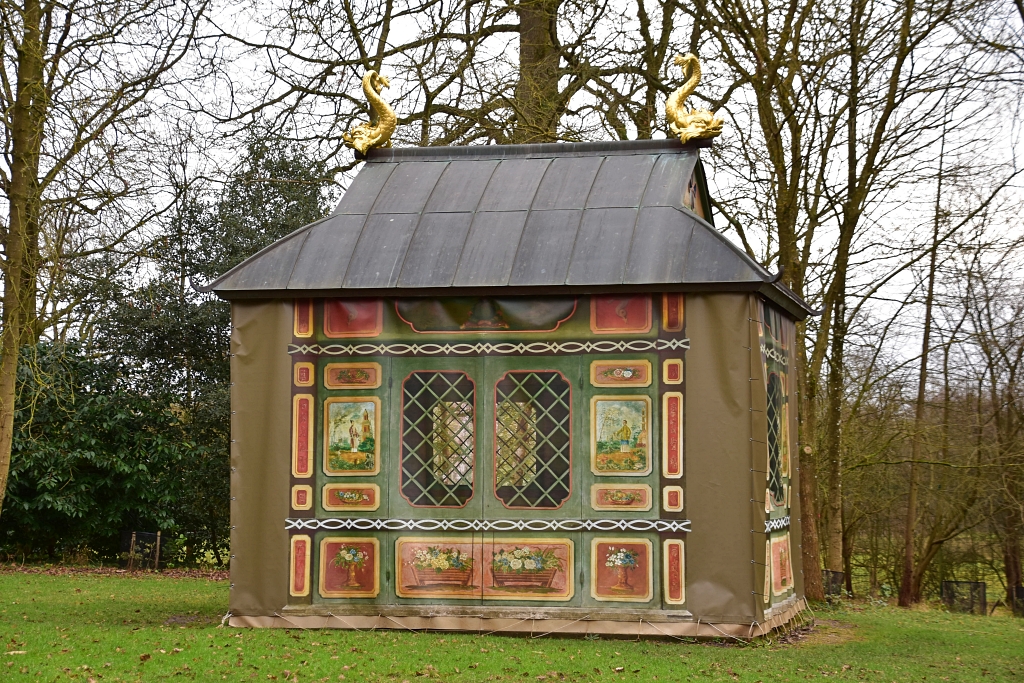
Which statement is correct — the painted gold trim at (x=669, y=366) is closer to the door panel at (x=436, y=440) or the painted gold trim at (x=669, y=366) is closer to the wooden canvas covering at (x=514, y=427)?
the wooden canvas covering at (x=514, y=427)

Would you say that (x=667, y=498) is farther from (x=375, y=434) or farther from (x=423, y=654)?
(x=375, y=434)

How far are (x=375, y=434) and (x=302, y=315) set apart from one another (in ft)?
3.91

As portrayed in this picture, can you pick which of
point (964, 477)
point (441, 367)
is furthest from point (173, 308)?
point (964, 477)

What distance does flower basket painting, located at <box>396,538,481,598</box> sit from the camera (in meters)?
8.86

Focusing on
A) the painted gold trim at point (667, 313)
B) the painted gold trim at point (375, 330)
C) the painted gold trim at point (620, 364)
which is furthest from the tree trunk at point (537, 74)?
the painted gold trim at point (620, 364)

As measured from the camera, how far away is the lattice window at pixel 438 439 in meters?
8.95

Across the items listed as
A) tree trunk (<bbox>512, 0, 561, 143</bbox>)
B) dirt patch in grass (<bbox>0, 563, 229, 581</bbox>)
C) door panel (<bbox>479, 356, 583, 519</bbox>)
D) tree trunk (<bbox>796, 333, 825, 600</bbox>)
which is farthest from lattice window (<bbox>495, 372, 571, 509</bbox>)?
dirt patch in grass (<bbox>0, 563, 229, 581</bbox>)

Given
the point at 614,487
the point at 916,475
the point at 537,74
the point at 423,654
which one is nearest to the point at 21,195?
the point at 423,654

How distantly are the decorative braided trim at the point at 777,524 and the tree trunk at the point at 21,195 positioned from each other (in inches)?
242

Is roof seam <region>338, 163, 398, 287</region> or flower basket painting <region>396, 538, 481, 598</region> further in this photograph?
roof seam <region>338, 163, 398, 287</region>

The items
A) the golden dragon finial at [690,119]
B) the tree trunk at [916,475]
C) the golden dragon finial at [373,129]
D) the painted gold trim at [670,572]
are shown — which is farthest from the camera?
the tree trunk at [916,475]

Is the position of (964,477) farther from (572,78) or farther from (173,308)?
(173,308)

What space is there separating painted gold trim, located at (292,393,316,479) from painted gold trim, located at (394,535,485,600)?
3.15 ft

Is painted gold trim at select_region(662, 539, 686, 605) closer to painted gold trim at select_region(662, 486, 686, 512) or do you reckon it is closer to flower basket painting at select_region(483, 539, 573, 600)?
painted gold trim at select_region(662, 486, 686, 512)
